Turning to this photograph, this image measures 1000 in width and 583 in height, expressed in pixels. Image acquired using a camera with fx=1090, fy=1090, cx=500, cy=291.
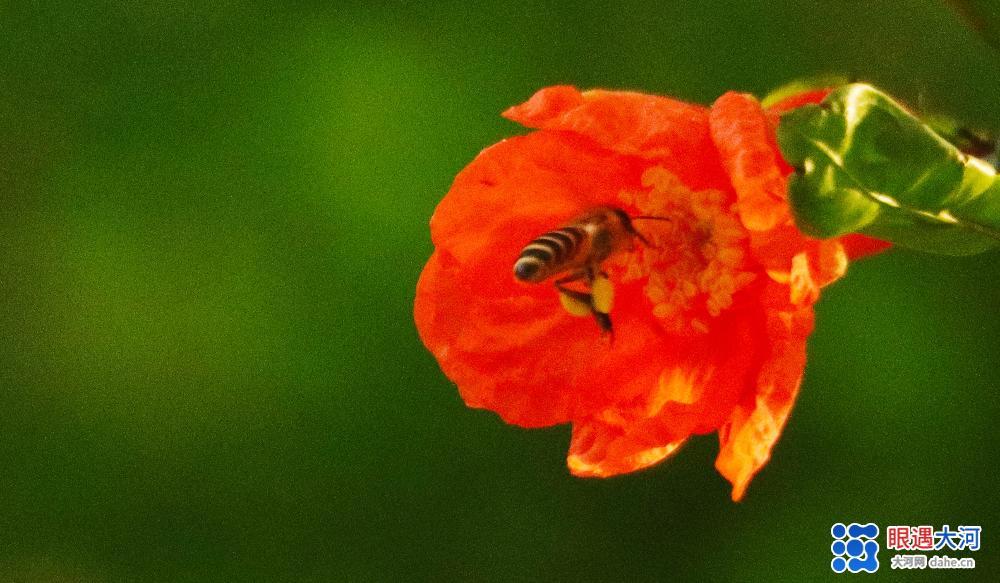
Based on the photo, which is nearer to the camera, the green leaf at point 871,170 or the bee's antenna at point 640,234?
the green leaf at point 871,170

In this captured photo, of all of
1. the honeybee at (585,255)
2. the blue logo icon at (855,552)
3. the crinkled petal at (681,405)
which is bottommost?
the blue logo icon at (855,552)

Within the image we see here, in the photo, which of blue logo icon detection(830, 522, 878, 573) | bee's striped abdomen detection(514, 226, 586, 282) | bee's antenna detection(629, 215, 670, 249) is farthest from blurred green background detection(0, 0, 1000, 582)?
bee's striped abdomen detection(514, 226, 586, 282)

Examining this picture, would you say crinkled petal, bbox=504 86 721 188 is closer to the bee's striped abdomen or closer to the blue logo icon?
the bee's striped abdomen

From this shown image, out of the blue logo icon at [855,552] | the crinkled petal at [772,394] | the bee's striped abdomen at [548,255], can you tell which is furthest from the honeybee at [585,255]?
the blue logo icon at [855,552]

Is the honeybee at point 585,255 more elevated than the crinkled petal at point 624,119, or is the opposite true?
the crinkled petal at point 624,119

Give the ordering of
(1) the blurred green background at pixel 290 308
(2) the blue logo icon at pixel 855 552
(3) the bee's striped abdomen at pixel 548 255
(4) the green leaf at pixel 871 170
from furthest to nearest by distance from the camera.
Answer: (1) the blurred green background at pixel 290 308, (2) the blue logo icon at pixel 855 552, (3) the bee's striped abdomen at pixel 548 255, (4) the green leaf at pixel 871 170

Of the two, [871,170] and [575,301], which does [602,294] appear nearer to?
[575,301]

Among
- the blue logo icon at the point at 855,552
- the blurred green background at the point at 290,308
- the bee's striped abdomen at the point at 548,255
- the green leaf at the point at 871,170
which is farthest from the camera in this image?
the blurred green background at the point at 290,308

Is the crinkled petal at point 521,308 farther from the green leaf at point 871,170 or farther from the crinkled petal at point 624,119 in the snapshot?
the green leaf at point 871,170
